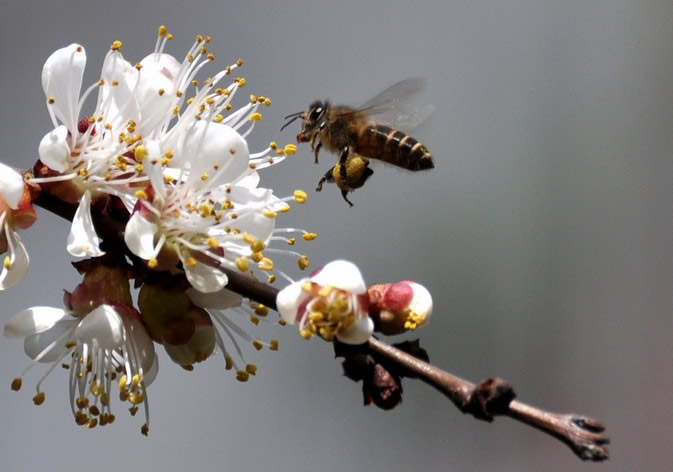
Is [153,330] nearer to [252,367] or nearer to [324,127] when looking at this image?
[252,367]

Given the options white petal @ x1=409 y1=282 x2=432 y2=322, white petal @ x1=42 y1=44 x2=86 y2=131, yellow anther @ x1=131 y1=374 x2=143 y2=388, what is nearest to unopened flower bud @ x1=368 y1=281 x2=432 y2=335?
white petal @ x1=409 y1=282 x2=432 y2=322

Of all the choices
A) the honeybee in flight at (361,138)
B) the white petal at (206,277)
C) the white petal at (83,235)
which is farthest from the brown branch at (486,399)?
the honeybee in flight at (361,138)

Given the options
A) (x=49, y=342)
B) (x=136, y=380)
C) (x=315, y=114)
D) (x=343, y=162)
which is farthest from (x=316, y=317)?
(x=315, y=114)

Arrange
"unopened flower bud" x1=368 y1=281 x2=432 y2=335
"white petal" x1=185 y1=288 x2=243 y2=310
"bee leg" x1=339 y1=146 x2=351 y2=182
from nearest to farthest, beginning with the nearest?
"unopened flower bud" x1=368 y1=281 x2=432 y2=335 < "white petal" x1=185 y1=288 x2=243 y2=310 < "bee leg" x1=339 y1=146 x2=351 y2=182

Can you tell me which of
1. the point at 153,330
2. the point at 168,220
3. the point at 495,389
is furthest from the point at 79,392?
the point at 495,389

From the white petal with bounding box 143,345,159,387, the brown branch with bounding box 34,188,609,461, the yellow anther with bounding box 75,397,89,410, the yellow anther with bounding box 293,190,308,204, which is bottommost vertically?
the yellow anther with bounding box 75,397,89,410

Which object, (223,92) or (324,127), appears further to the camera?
(324,127)

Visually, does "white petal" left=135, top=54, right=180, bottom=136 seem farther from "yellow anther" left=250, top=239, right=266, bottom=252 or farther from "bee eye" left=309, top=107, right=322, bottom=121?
"bee eye" left=309, top=107, right=322, bottom=121

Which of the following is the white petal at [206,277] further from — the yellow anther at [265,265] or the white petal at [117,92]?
the white petal at [117,92]
